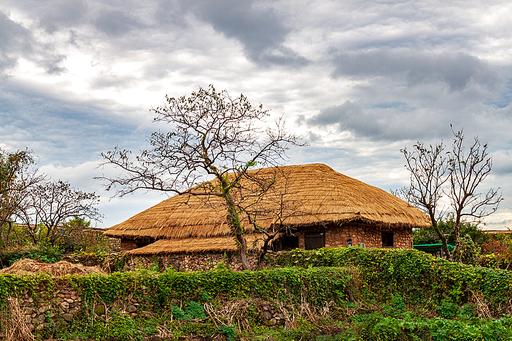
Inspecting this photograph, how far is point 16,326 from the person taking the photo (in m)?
7.91

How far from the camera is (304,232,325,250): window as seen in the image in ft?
56.4

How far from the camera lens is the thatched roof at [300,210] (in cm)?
1677

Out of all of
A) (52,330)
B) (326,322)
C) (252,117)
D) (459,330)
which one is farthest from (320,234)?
(52,330)

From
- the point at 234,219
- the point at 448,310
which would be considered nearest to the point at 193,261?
the point at 234,219

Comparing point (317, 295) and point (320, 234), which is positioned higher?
point (320, 234)

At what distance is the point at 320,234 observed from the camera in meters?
17.2

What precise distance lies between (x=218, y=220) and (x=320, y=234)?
4.48 m

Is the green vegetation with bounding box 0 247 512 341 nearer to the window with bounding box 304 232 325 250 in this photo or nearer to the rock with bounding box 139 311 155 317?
the rock with bounding box 139 311 155 317

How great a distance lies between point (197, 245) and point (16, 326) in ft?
30.2

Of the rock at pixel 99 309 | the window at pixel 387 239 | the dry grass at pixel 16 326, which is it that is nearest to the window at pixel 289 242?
the window at pixel 387 239

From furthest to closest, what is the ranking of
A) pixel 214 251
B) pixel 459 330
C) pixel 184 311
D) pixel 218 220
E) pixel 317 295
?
pixel 218 220, pixel 214 251, pixel 317 295, pixel 184 311, pixel 459 330

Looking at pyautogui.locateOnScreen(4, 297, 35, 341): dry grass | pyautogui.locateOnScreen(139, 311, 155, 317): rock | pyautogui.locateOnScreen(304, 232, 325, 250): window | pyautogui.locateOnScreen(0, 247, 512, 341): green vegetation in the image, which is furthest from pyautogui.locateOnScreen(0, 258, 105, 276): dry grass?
pyautogui.locateOnScreen(304, 232, 325, 250): window

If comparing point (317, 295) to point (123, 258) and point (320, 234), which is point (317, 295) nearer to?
point (320, 234)

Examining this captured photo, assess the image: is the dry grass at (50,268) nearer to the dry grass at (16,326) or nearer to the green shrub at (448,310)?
the dry grass at (16,326)
